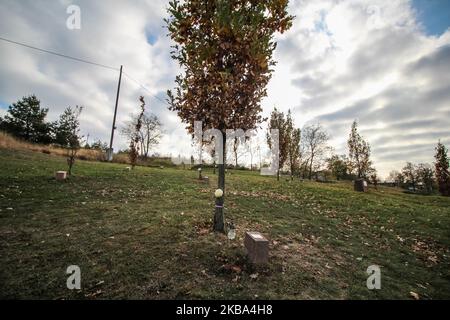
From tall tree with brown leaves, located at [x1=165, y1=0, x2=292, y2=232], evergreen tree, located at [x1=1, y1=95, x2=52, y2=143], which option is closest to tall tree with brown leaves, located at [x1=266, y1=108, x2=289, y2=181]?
tall tree with brown leaves, located at [x1=165, y1=0, x2=292, y2=232]

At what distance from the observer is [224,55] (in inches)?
245

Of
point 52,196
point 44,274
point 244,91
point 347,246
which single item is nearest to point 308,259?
point 347,246

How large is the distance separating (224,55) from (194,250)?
205 inches

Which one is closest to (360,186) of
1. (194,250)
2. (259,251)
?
(259,251)

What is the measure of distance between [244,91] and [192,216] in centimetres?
482

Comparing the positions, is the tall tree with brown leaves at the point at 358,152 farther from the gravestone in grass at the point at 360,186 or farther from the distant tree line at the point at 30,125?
the distant tree line at the point at 30,125

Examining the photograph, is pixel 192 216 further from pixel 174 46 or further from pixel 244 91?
pixel 174 46

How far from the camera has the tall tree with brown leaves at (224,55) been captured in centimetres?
584

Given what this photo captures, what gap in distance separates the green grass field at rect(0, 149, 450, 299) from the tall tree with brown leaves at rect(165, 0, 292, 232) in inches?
140

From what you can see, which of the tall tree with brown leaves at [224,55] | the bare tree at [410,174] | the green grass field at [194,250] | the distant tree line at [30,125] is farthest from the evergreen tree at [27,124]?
the bare tree at [410,174]

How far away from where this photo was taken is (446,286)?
5.02m

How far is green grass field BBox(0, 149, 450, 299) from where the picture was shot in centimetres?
412

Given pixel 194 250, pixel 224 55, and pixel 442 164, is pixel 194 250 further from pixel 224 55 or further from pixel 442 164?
pixel 442 164

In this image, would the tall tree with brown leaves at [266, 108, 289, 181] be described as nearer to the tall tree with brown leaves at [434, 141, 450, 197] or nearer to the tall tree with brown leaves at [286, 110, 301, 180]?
the tall tree with brown leaves at [286, 110, 301, 180]
